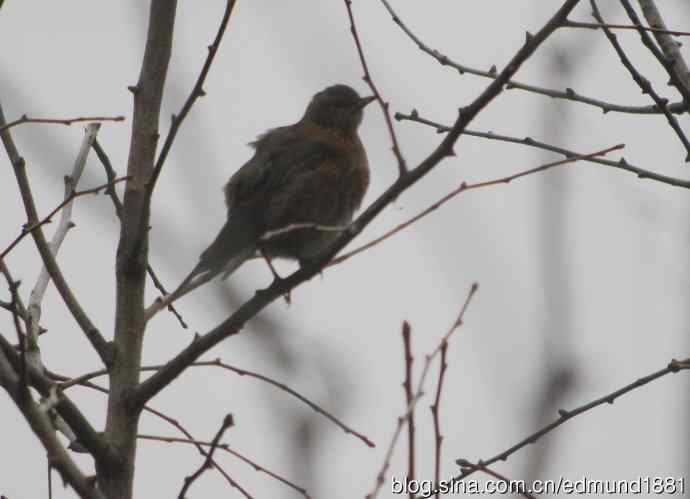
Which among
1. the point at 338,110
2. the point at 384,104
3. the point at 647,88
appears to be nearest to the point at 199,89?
the point at 384,104

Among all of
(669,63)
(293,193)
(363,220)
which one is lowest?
(363,220)

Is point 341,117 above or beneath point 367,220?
above

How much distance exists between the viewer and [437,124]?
424 centimetres

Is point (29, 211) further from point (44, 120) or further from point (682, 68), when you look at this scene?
point (682, 68)

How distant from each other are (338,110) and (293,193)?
1.16 metres

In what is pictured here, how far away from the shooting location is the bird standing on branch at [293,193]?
5582mm

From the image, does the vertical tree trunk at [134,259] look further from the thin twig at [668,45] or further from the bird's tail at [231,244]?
the thin twig at [668,45]

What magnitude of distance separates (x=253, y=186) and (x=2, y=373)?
323 cm

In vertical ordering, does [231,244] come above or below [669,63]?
above

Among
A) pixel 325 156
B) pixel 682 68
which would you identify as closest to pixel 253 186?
pixel 325 156

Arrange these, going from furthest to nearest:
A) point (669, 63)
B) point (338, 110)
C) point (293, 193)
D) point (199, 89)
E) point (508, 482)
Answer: point (338, 110)
point (293, 193)
point (669, 63)
point (199, 89)
point (508, 482)

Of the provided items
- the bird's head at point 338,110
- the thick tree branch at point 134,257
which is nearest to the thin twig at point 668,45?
the thick tree branch at point 134,257

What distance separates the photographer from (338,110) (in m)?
6.63

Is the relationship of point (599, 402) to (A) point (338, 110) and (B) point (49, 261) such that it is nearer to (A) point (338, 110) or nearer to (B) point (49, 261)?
(B) point (49, 261)
